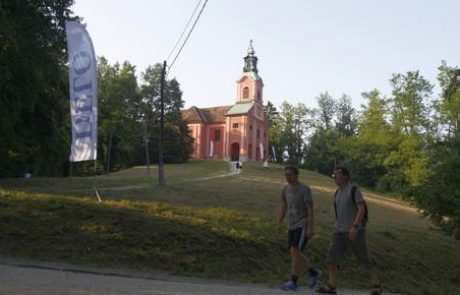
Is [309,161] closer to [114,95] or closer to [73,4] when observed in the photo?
[114,95]

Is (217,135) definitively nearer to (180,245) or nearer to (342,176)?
(180,245)

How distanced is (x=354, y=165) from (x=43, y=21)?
167 feet

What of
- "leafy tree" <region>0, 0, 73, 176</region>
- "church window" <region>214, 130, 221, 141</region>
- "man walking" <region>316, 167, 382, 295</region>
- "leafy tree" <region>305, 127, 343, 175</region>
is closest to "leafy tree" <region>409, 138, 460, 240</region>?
"man walking" <region>316, 167, 382, 295</region>

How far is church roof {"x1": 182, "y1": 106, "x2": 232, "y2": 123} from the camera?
282ft

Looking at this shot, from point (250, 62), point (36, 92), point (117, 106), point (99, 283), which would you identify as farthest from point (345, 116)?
point (99, 283)

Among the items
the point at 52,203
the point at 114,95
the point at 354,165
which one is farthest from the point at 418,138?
the point at 52,203

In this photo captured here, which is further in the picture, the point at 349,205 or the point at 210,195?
the point at 210,195

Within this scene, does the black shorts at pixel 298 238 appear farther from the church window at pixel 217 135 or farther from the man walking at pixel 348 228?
the church window at pixel 217 135

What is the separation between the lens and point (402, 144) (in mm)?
56875

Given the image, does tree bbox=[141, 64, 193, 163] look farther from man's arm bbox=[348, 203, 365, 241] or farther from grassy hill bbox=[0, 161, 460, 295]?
man's arm bbox=[348, 203, 365, 241]

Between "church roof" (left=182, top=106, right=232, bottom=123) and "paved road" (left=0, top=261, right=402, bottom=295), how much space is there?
75.3m

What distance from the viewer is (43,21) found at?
24656 mm

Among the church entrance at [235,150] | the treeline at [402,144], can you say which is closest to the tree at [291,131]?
the treeline at [402,144]

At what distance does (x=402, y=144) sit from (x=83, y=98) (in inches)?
1841
